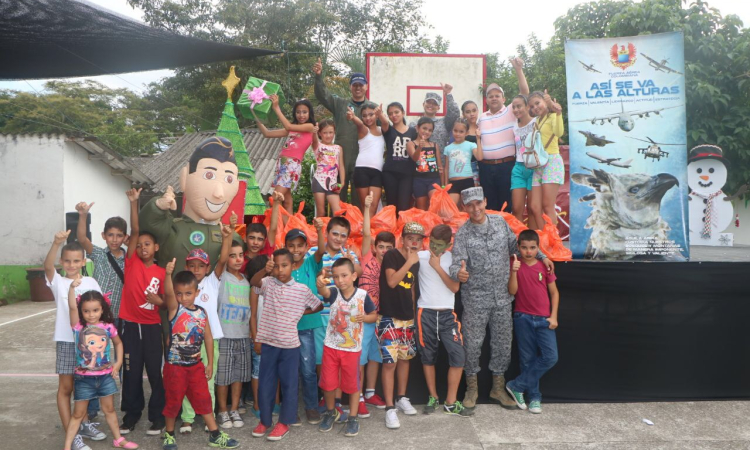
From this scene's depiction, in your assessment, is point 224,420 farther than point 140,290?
Yes

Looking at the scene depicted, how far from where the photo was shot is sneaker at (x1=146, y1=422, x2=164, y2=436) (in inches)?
156

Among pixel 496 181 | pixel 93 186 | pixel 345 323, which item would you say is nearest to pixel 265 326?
pixel 345 323

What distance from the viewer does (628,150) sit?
17.6 feet

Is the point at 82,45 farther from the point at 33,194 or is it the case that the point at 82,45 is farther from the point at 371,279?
the point at 33,194

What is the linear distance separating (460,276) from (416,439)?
120 centimetres

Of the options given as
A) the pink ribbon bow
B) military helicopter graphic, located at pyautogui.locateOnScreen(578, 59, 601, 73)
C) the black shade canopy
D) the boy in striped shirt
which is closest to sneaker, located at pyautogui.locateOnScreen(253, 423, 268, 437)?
the boy in striped shirt

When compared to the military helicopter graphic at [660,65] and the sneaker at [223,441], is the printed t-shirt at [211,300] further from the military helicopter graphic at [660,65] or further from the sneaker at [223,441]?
the military helicopter graphic at [660,65]

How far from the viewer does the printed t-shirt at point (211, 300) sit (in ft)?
12.9

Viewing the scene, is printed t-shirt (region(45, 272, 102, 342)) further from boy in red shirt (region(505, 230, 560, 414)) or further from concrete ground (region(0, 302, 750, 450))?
boy in red shirt (region(505, 230, 560, 414))

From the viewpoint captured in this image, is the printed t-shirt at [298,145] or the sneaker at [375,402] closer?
the sneaker at [375,402]

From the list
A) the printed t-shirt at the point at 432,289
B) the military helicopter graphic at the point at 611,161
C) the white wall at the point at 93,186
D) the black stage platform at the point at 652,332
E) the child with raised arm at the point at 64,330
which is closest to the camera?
the child with raised arm at the point at 64,330

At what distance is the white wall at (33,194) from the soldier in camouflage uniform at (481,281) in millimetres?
11071

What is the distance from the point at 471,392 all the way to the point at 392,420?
72cm

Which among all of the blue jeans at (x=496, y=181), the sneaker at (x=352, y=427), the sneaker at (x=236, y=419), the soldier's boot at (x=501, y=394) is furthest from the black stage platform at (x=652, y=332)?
the sneaker at (x=236, y=419)
